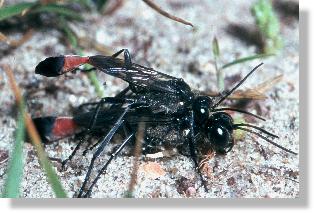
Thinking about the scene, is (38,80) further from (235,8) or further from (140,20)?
(235,8)

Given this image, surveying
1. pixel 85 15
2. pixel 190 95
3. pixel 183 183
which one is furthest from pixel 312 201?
pixel 85 15

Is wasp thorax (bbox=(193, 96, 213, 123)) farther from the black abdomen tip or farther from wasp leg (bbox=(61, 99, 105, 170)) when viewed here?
the black abdomen tip

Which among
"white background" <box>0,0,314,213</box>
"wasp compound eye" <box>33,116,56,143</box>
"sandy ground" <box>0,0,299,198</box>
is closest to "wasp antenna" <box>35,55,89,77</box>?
"wasp compound eye" <box>33,116,56,143</box>

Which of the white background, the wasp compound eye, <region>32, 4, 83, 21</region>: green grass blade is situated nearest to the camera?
the white background

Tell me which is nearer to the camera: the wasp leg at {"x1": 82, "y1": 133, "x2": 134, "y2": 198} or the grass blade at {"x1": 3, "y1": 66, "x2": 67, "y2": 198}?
the grass blade at {"x1": 3, "y1": 66, "x2": 67, "y2": 198}

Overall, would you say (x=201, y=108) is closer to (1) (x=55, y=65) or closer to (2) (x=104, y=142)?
(2) (x=104, y=142)

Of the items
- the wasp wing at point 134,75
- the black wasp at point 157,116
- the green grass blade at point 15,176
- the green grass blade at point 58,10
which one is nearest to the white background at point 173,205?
the green grass blade at point 15,176
